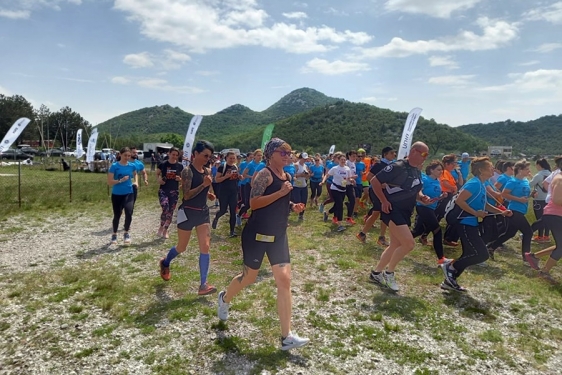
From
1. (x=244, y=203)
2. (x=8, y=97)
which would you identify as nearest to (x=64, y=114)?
(x=8, y=97)

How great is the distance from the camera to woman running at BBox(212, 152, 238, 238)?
8086 mm

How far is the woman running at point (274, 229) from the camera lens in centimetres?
374

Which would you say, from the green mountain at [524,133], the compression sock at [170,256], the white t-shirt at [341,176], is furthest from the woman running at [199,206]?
the green mountain at [524,133]

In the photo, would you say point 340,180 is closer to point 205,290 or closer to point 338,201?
point 338,201

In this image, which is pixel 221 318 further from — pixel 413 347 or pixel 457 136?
pixel 457 136

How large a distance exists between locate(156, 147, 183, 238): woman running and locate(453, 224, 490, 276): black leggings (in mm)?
5699

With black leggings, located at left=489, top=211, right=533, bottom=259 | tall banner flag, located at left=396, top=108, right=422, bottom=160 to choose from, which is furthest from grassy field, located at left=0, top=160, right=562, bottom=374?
tall banner flag, located at left=396, top=108, right=422, bottom=160

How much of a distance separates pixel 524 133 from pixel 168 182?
121 metres

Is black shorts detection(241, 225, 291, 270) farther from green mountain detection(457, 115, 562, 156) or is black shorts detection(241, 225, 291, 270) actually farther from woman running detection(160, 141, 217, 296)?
green mountain detection(457, 115, 562, 156)

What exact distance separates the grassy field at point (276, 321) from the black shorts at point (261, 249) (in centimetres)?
91

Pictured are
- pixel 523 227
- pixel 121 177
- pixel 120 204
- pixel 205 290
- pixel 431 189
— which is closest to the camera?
pixel 205 290

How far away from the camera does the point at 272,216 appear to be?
3828mm

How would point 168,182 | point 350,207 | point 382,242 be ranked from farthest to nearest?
point 350,207 < point 168,182 < point 382,242

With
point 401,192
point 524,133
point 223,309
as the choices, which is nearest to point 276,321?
point 223,309
